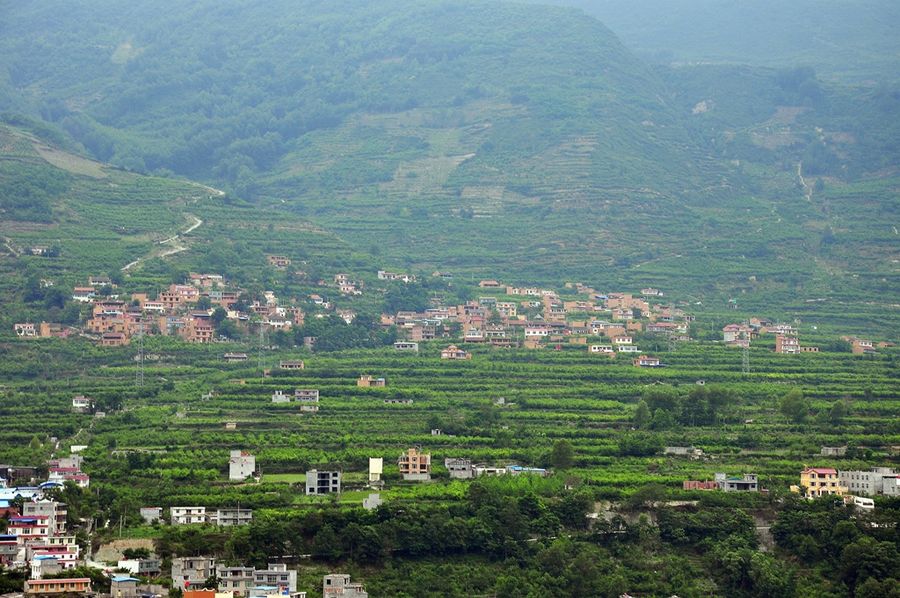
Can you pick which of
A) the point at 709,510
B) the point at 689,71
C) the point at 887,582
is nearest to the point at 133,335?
the point at 709,510

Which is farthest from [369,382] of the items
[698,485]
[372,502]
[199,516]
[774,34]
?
[774,34]

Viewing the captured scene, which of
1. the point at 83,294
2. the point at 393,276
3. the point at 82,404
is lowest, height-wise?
the point at 82,404

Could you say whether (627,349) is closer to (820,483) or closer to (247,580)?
(820,483)

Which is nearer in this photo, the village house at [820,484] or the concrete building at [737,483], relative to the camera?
the village house at [820,484]

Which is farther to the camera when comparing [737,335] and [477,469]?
[737,335]

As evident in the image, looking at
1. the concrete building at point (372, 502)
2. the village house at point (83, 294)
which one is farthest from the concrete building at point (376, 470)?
the village house at point (83, 294)

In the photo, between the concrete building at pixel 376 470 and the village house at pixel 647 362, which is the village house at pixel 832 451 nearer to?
the village house at pixel 647 362

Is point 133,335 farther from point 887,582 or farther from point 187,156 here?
point 187,156
